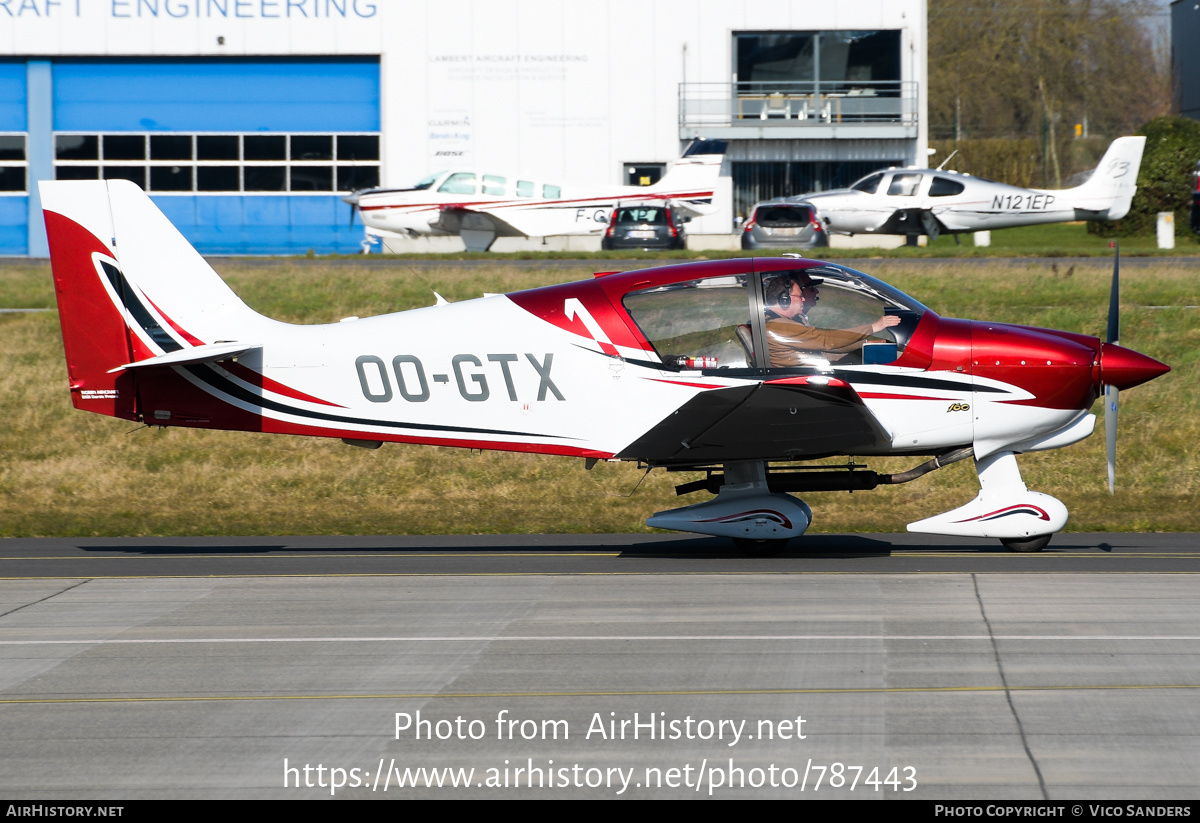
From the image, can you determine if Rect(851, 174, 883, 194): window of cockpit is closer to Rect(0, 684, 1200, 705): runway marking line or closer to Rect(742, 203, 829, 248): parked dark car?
Rect(742, 203, 829, 248): parked dark car

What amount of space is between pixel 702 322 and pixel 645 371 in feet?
2.02

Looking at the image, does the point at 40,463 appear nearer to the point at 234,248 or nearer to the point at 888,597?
the point at 888,597

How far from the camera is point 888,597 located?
9.30m

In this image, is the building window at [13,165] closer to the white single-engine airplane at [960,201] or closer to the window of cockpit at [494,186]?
the window of cockpit at [494,186]

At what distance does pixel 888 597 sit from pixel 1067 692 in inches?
96.6

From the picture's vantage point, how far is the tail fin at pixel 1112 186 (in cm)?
3334

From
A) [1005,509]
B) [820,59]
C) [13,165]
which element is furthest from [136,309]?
[820,59]

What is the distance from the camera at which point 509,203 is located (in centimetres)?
3622

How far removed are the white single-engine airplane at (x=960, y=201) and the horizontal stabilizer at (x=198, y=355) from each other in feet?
81.7

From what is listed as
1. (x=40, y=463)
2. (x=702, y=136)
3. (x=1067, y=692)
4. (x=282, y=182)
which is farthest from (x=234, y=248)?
(x=1067, y=692)

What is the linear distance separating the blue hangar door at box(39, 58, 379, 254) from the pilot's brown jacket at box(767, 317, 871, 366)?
34.1m

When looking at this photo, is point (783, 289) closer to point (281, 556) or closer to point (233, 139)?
point (281, 556)
